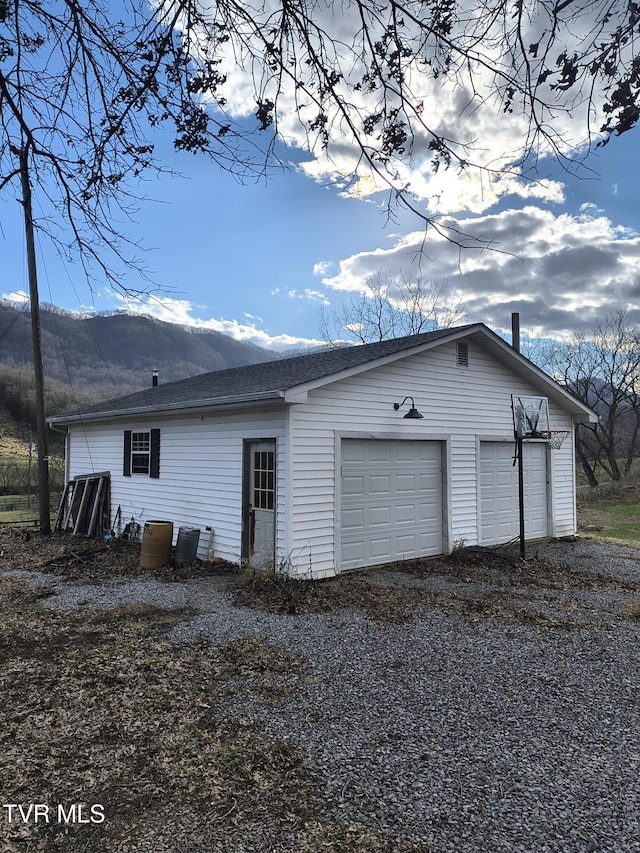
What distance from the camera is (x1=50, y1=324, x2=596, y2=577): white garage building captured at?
783 cm

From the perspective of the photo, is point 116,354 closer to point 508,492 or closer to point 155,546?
point 155,546

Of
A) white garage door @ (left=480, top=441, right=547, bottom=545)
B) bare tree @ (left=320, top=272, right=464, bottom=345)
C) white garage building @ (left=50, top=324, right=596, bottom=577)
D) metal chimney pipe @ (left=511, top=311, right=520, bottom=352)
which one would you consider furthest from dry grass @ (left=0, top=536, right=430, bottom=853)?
bare tree @ (left=320, top=272, right=464, bottom=345)

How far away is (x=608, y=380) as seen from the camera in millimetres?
28172

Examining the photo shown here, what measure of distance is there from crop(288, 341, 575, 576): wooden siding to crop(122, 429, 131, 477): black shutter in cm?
564

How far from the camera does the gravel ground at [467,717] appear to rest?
8.64 ft

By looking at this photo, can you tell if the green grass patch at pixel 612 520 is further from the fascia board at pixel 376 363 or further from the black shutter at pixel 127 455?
the black shutter at pixel 127 455

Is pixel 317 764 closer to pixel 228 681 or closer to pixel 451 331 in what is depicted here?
pixel 228 681

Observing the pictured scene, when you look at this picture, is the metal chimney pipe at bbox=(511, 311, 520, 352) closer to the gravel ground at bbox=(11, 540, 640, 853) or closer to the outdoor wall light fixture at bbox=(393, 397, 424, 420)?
the outdoor wall light fixture at bbox=(393, 397, 424, 420)

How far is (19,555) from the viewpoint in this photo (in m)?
10.4

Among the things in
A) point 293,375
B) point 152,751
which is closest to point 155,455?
point 293,375

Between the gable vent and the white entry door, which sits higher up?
the gable vent

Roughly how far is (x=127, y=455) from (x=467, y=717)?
974 cm

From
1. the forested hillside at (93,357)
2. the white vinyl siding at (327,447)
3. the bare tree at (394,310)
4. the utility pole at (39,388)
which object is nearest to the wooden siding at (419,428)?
the white vinyl siding at (327,447)

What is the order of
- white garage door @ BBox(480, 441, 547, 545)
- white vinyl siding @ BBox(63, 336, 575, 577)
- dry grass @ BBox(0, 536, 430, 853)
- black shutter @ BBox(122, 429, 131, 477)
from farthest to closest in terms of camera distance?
black shutter @ BBox(122, 429, 131, 477) < white garage door @ BBox(480, 441, 547, 545) < white vinyl siding @ BBox(63, 336, 575, 577) < dry grass @ BBox(0, 536, 430, 853)
